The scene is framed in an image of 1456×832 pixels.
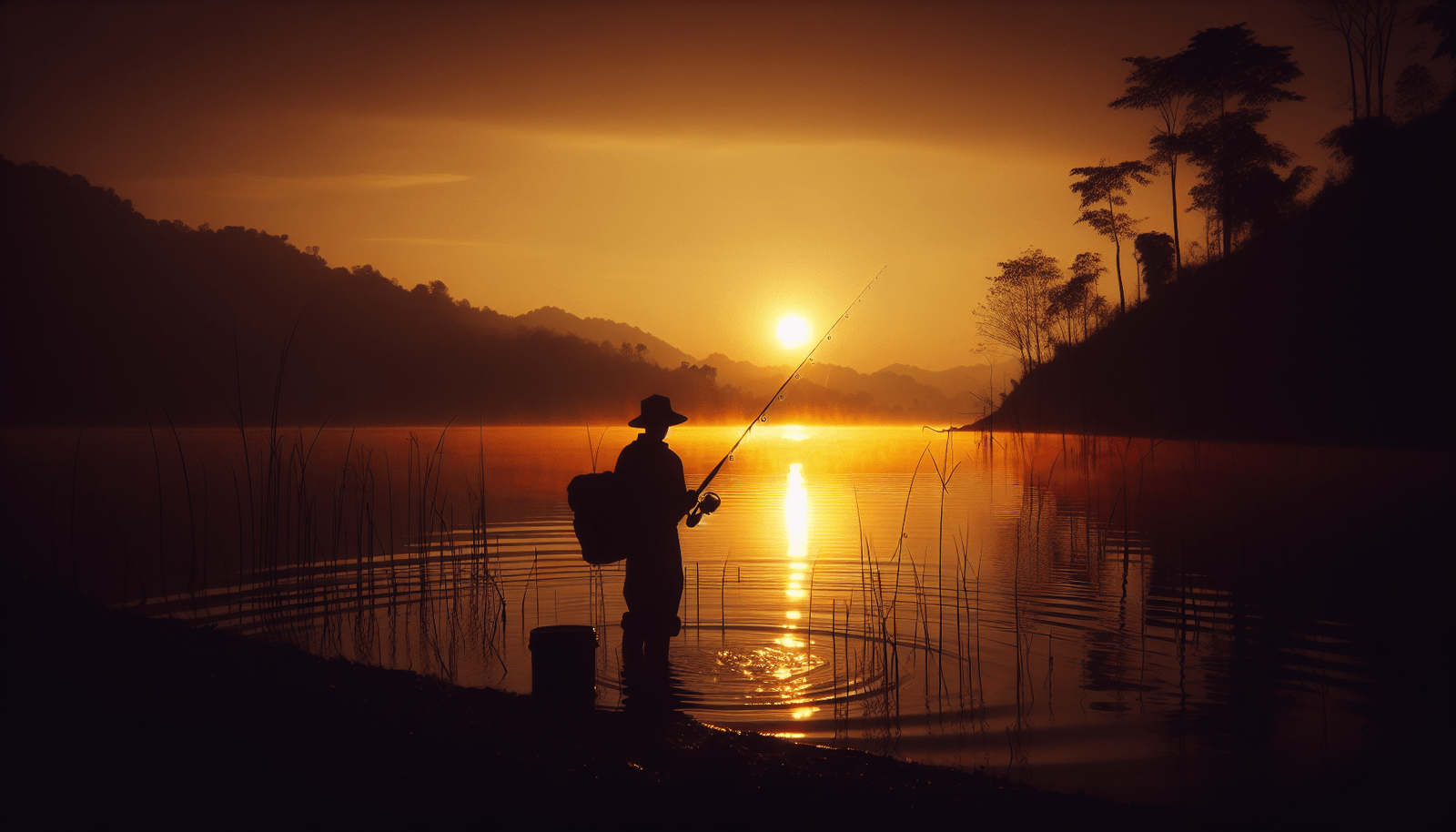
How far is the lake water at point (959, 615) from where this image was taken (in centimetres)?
706

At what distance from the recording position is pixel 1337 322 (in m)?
37.4

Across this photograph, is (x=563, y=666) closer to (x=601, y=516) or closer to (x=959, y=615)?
(x=601, y=516)

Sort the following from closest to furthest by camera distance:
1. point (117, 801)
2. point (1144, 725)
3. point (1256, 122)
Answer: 1. point (117, 801)
2. point (1144, 725)
3. point (1256, 122)

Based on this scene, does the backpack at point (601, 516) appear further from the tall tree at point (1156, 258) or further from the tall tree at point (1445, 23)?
the tall tree at point (1156, 258)

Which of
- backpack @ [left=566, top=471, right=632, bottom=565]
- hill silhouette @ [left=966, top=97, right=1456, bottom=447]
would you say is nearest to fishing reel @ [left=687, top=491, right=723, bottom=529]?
backpack @ [left=566, top=471, right=632, bottom=565]

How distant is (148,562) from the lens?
1540 cm

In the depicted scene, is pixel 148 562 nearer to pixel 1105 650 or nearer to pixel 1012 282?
pixel 1105 650

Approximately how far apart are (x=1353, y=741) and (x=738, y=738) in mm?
4945

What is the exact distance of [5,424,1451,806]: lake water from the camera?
7062 mm

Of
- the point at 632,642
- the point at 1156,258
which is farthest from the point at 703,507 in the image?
the point at 1156,258

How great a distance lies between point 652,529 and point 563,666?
1.68 meters

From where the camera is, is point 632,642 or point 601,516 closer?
point 601,516

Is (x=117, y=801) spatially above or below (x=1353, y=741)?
above

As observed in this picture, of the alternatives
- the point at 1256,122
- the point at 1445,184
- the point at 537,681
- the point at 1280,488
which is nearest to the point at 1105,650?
the point at 537,681
